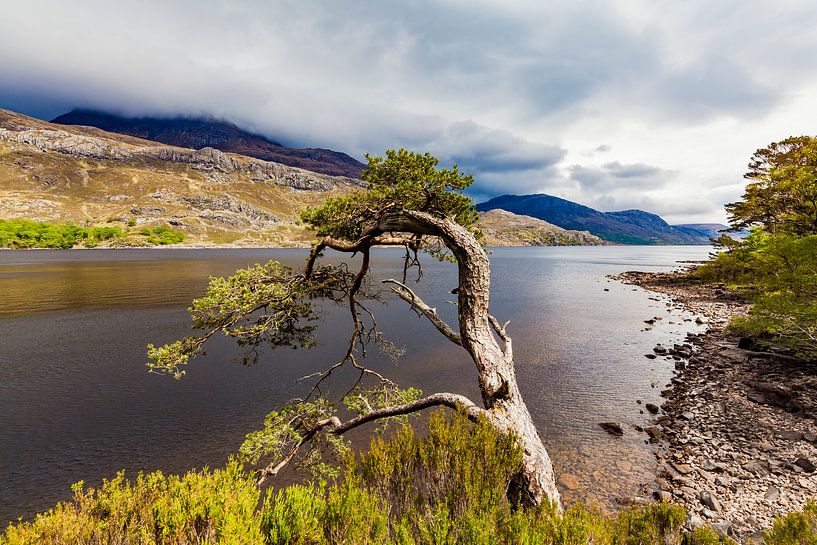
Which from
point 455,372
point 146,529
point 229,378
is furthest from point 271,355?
point 146,529

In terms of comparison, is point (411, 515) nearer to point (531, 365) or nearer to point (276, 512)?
point (276, 512)

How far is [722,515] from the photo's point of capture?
38.1 ft

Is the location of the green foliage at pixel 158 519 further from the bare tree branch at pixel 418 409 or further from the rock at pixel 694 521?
the rock at pixel 694 521

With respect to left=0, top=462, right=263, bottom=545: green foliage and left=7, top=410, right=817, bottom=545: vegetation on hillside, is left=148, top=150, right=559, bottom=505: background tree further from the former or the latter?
left=0, top=462, right=263, bottom=545: green foliage

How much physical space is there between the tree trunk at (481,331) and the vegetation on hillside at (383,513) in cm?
140

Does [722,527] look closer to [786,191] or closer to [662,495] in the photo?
[662,495]

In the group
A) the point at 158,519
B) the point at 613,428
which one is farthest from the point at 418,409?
the point at 613,428

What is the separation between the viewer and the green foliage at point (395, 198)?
9.27m

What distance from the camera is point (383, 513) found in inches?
206

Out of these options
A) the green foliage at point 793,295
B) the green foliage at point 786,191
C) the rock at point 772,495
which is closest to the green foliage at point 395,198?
the rock at point 772,495

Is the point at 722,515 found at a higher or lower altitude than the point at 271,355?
higher

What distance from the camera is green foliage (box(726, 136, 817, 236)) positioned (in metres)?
26.4

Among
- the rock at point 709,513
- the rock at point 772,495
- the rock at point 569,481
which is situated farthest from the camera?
the rock at point 569,481

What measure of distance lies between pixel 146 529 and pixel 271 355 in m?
28.8
